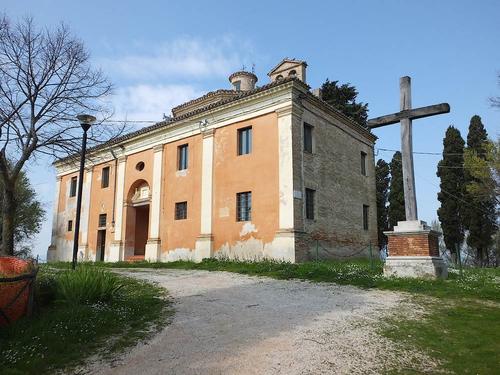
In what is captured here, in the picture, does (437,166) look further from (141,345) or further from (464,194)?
(141,345)

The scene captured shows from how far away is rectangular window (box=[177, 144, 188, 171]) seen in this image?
2203cm

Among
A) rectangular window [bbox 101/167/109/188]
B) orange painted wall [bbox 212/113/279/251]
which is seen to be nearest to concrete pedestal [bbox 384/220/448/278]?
orange painted wall [bbox 212/113/279/251]

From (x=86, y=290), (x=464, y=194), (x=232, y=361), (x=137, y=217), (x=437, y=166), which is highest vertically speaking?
(x=437, y=166)

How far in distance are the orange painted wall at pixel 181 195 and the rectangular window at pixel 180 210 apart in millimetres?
181

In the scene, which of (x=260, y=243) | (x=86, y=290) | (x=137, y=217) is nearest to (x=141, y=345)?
(x=86, y=290)

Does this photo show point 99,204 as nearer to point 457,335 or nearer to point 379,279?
point 379,279

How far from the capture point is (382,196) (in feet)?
112

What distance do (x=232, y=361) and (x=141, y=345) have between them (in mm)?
1462

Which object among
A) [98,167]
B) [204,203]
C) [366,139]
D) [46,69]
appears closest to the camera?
[46,69]

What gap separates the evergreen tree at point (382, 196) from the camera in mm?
32844

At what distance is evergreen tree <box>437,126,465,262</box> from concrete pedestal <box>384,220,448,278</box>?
19045 mm

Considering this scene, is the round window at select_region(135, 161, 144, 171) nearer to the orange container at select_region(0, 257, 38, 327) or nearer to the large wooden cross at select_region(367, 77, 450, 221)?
the large wooden cross at select_region(367, 77, 450, 221)

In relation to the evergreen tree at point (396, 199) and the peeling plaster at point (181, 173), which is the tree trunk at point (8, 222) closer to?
the peeling plaster at point (181, 173)

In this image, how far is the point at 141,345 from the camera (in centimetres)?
564
